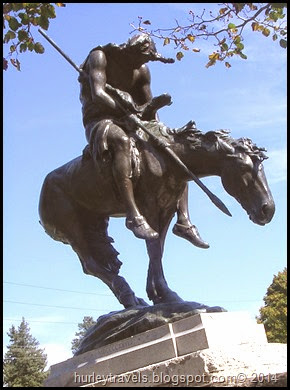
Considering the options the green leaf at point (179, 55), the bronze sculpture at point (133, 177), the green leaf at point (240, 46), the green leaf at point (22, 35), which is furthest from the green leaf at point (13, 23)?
the green leaf at point (240, 46)

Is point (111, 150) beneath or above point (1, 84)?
beneath

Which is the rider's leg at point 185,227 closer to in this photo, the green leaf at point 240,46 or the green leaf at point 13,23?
the green leaf at point 13,23

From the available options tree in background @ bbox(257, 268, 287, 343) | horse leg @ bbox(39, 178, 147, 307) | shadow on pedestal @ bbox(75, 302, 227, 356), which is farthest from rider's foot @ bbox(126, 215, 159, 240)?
tree in background @ bbox(257, 268, 287, 343)

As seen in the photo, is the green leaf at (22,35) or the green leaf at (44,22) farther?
the green leaf at (22,35)

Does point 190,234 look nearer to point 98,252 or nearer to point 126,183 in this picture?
point 126,183

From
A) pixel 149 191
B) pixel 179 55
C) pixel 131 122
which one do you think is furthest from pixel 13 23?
pixel 149 191

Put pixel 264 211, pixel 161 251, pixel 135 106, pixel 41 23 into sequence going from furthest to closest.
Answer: pixel 41 23, pixel 135 106, pixel 161 251, pixel 264 211

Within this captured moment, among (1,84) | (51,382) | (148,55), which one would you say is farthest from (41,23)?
(51,382)

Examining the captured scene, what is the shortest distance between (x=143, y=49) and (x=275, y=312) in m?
25.6

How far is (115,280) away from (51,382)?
119 centimetres

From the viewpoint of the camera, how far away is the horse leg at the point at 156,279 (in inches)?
213

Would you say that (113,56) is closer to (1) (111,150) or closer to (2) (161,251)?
(1) (111,150)

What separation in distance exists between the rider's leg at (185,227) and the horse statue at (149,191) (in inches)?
4.0

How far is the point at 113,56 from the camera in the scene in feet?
20.9
